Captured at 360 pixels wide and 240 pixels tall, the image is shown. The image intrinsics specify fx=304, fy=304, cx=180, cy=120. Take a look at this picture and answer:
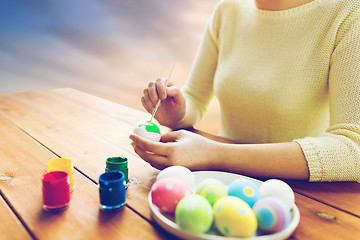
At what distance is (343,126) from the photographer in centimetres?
79

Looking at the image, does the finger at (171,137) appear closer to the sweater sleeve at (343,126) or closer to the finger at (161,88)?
the finger at (161,88)

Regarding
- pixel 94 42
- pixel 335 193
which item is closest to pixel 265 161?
pixel 335 193

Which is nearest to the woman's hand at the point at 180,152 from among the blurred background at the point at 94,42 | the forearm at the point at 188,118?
the forearm at the point at 188,118

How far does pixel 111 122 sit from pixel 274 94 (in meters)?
0.63

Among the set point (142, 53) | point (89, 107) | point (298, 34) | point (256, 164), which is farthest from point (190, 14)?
point (256, 164)

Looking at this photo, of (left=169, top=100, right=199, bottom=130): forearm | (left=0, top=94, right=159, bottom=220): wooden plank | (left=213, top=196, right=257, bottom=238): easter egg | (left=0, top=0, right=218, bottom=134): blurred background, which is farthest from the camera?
(left=0, top=0, right=218, bottom=134): blurred background

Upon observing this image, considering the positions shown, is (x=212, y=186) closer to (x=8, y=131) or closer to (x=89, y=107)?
(x=8, y=131)

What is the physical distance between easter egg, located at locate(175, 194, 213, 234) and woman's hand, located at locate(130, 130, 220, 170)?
24 cm

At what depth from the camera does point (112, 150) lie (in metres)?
0.92

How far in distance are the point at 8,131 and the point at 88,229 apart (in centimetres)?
71

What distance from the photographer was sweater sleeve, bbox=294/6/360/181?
75 centimetres

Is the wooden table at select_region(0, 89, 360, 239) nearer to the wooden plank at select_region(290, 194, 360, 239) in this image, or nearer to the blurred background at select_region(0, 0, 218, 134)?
the wooden plank at select_region(290, 194, 360, 239)

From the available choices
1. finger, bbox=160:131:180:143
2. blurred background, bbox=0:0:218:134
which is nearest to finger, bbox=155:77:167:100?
finger, bbox=160:131:180:143

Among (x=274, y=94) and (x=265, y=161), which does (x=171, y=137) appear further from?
(x=274, y=94)
